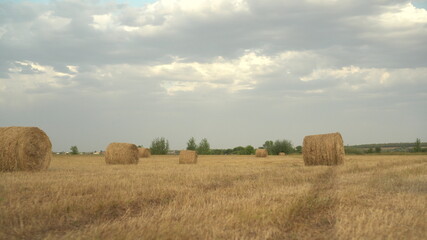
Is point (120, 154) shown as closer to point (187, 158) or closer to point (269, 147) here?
point (187, 158)

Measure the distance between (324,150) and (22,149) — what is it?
1331 centimetres

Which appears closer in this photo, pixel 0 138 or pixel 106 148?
pixel 0 138

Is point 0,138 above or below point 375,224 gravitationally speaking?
above

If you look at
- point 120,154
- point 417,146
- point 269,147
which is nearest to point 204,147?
point 269,147

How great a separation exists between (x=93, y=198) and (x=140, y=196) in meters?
0.82

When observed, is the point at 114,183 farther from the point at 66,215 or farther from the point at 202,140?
the point at 202,140

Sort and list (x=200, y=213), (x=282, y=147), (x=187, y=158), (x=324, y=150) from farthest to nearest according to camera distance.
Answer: (x=282, y=147)
(x=187, y=158)
(x=324, y=150)
(x=200, y=213)

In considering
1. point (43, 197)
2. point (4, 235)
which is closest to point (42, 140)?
point (43, 197)

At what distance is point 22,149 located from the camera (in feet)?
42.3

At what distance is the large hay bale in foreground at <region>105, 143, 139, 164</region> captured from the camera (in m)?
20.5

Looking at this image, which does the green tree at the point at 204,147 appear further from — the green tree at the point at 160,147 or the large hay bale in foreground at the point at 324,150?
the large hay bale in foreground at the point at 324,150

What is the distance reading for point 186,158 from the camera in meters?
24.9

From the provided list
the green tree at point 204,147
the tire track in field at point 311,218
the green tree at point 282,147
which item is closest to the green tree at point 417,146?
the green tree at point 282,147

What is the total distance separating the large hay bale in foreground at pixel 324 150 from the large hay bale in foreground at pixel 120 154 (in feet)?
30.5
